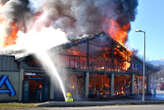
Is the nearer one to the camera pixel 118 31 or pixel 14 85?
pixel 14 85

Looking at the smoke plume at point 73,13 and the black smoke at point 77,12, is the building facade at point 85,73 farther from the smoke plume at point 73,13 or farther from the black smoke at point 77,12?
the black smoke at point 77,12

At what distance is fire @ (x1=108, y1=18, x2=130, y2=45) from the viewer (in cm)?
4915

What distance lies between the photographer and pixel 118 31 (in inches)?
2028

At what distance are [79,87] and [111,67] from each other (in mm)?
6351

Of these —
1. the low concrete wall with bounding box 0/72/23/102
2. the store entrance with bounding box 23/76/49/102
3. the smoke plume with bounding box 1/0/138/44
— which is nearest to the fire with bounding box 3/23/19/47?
the smoke plume with bounding box 1/0/138/44

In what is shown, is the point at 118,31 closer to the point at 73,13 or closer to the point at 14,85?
the point at 73,13

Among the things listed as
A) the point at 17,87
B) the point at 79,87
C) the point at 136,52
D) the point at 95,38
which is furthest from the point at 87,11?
the point at 17,87

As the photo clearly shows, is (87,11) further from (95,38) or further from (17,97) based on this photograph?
(17,97)

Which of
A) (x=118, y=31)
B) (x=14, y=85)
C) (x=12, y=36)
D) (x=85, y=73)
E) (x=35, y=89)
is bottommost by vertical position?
(x=35, y=89)

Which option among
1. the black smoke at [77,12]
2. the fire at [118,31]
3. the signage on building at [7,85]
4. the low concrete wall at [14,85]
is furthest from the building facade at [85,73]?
the black smoke at [77,12]

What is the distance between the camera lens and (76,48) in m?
35.6

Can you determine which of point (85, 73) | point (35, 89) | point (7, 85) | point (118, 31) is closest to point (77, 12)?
point (118, 31)

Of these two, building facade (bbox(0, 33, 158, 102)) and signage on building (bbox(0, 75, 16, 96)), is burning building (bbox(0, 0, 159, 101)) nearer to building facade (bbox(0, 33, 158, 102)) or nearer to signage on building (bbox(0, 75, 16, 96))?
building facade (bbox(0, 33, 158, 102))

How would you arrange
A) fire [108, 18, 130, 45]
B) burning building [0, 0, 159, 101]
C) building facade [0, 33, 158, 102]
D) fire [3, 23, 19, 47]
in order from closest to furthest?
building facade [0, 33, 158, 102] → burning building [0, 0, 159, 101] → fire [108, 18, 130, 45] → fire [3, 23, 19, 47]
